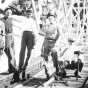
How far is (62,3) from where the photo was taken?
496 inches

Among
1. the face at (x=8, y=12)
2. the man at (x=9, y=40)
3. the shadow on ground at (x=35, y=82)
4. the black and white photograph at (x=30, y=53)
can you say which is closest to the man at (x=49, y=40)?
the black and white photograph at (x=30, y=53)

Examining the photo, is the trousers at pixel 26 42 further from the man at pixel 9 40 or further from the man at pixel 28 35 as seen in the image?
the man at pixel 9 40

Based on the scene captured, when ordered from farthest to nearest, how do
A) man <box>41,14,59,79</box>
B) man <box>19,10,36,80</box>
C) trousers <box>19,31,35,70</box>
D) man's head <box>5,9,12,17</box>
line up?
man <box>41,14,59,79</box> → trousers <box>19,31,35,70</box> → man <box>19,10,36,80</box> → man's head <box>5,9,12,17</box>

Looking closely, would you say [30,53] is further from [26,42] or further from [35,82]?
[35,82]

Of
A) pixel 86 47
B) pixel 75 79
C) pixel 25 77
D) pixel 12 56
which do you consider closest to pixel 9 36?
pixel 12 56

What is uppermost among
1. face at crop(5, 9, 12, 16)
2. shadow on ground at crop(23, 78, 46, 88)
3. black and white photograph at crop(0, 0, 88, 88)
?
face at crop(5, 9, 12, 16)

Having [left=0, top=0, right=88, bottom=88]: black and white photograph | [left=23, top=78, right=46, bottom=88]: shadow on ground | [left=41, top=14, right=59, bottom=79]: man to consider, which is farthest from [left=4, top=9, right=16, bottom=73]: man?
[left=41, top=14, right=59, bottom=79]: man

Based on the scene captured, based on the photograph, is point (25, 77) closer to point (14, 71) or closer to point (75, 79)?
point (14, 71)

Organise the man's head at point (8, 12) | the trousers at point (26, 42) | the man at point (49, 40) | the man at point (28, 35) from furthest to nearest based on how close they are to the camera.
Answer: the man at point (49, 40) → the trousers at point (26, 42) → the man at point (28, 35) → the man's head at point (8, 12)

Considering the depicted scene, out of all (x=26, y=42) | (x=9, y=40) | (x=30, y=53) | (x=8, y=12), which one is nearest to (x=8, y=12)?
(x=8, y=12)

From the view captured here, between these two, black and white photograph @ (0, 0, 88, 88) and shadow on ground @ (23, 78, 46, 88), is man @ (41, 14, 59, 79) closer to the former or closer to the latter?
black and white photograph @ (0, 0, 88, 88)

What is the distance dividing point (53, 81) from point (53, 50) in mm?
685

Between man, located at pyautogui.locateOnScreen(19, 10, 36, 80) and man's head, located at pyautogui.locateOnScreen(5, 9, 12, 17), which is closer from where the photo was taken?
man's head, located at pyautogui.locateOnScreen(5, 9, 12, 17)

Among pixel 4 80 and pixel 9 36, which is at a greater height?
pixel 9 36
